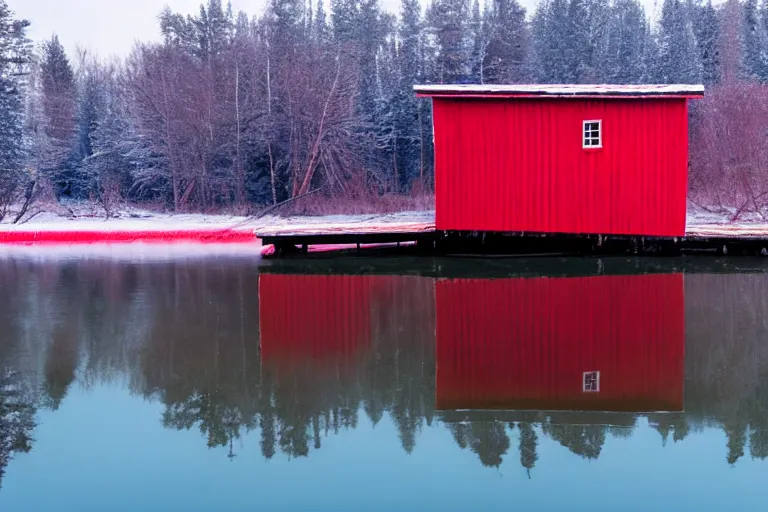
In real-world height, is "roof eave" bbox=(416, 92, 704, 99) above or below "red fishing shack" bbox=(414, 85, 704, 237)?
above

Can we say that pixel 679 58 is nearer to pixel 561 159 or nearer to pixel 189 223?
pixel 189 223

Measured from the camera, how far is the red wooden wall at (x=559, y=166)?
1817 cm

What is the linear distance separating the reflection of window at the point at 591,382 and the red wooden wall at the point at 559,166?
10.4 m

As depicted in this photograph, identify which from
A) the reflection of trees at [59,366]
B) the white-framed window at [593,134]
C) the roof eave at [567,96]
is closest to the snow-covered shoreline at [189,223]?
the roof eave at [567,96]

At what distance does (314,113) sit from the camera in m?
32.0

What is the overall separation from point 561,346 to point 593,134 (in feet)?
32.6

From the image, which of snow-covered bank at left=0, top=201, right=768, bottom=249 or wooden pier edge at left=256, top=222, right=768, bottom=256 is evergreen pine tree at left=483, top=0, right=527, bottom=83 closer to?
snow-covered bank at left=0, top=201, right=768, bottom=249

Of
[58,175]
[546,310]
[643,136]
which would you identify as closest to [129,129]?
[58,175]

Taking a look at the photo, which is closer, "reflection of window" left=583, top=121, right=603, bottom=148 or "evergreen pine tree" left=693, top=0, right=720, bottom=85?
"reflection of window" left=583, top=121, right=603, bottom=148

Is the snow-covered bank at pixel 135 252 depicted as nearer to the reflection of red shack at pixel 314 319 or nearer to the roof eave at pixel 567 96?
the reflection of red shack at pixel 314 319

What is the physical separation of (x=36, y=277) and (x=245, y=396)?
960 cm

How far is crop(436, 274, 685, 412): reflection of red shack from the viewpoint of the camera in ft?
25.0

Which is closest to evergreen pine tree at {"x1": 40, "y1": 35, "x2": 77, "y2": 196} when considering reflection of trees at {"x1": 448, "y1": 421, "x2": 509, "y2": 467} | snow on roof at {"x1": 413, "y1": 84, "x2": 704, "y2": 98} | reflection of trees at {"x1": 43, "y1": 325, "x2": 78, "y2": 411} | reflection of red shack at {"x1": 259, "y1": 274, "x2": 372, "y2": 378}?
snow on roof at {"x1": 413, "y1": 84, "x2": 704, "y2": 98}

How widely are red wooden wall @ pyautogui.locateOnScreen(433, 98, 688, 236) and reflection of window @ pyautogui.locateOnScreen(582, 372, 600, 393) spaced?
10.4 metres
